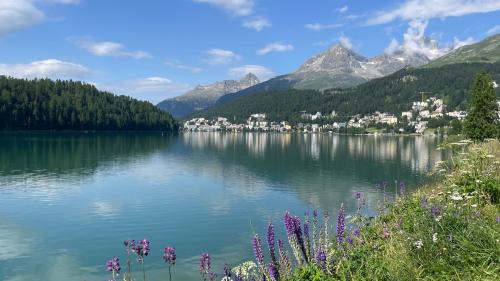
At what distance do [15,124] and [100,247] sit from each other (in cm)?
18892

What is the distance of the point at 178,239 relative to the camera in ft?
93.6

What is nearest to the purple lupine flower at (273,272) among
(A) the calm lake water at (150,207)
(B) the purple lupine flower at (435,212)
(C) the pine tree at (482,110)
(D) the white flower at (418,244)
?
(D) the white flower at (418,244)

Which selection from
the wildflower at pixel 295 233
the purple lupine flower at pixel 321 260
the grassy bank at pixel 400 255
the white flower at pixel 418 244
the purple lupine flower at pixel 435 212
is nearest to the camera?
the grassy bank at pixel 400 255

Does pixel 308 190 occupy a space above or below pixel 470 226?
below

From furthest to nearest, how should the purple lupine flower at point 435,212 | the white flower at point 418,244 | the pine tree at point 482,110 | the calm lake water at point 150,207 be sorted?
the pine tree at point 482,110
the calm lake water at point 150,207
the purple lupine flower at point 435,212
the white flower at point 418,244

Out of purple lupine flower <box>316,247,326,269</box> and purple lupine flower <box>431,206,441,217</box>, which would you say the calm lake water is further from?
purple lupine flower <box>316,247,326,269</box>

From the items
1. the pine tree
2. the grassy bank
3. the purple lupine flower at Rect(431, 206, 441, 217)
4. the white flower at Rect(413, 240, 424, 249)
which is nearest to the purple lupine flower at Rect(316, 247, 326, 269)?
the grassy bank

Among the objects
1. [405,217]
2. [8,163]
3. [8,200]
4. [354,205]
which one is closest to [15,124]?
[8,163]

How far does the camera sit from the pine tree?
63531 millimetres

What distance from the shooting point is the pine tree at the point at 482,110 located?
63.5 metres

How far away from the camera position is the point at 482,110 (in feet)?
214

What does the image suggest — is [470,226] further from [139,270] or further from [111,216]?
[111,216]

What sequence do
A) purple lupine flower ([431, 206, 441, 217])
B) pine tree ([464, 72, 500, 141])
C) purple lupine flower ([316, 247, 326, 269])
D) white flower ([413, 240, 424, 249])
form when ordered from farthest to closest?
pine tree ([464, 72, 500, 141]) < purple lupine flower ([431, 206, 441, 217]) < white flower ([413, 240, 424, 249]) < purple lupine flower ([316, 247, 326, 269])

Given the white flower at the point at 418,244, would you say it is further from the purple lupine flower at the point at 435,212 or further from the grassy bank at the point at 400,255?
the purple lupine flower at the point at 435,212
